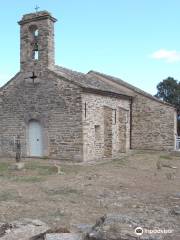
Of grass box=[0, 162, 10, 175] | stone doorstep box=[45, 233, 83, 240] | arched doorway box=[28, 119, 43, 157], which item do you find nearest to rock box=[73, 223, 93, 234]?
stone doorstep box=[45, 233, 83, 240]

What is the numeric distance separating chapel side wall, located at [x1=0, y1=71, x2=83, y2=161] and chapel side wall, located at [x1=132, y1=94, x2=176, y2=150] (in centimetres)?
824

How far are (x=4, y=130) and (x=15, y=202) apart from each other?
432 inches

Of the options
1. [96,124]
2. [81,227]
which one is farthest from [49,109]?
[81,227]

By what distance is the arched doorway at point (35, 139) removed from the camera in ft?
60.6

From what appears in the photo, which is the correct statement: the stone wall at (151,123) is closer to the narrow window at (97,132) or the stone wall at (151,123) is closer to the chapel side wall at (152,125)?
the chapel side wall at (152,125)

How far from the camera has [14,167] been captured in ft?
49.1

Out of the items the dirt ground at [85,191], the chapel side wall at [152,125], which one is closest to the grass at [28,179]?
the dirt ground at [85,191]

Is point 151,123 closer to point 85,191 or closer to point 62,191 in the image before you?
point 85,191

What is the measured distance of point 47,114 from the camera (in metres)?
18.2

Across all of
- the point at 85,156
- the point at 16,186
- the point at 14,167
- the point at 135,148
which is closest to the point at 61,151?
the point at 85,156

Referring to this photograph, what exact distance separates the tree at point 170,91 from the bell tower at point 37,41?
22.0 metres

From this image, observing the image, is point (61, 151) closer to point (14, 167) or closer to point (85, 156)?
point (85, 156)

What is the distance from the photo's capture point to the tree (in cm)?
3709

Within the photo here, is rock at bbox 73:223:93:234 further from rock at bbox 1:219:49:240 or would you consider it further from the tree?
the tree
